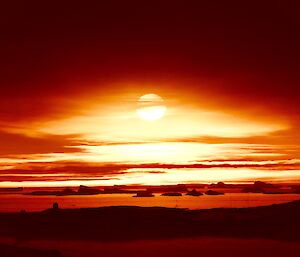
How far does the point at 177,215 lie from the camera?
57500 millimetres

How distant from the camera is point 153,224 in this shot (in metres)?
54.3

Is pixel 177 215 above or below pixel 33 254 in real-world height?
above

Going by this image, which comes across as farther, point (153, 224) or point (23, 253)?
point (153, 224)

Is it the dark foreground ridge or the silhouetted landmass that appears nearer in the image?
the silhouetted landmass

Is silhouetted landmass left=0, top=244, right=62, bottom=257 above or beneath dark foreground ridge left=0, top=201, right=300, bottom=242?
beneath

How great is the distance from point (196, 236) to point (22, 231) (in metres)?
16.5

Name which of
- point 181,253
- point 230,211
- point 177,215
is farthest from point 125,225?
point 181,253

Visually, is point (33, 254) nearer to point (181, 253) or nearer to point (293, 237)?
point (181, 253)

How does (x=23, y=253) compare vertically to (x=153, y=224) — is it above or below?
below

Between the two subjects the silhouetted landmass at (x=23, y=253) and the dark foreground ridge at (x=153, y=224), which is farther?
the dark foreground ridge at (x=153, y=224)

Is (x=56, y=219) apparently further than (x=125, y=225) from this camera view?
Yes

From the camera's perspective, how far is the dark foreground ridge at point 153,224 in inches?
1943

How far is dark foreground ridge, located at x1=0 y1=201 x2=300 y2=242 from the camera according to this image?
162 ft

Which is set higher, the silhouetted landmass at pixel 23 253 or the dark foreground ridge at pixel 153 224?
the dark foreground ridge at pixel 153 224
